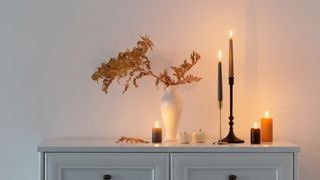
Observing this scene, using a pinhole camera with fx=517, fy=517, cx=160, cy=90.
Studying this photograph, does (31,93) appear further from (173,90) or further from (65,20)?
(173,90)

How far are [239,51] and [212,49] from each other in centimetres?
12

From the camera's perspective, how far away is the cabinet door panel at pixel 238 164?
189 centimetres

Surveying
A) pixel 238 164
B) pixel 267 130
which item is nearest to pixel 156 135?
pixel 238 164

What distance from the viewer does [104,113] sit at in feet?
7.34

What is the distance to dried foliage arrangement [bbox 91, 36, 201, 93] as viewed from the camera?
2117 mm

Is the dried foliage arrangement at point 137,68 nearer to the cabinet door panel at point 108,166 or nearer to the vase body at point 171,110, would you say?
the vase body at point 171,110

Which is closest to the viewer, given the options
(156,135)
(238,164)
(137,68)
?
(238,164)

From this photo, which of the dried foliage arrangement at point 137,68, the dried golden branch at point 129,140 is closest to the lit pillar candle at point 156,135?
the dried golden branch at point 129,140

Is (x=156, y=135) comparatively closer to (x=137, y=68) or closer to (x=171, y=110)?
(x=171, y=110)

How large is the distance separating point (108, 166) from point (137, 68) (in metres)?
0.45

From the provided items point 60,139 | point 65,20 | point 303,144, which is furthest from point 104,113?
point 303,144

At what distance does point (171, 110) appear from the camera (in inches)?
82.2

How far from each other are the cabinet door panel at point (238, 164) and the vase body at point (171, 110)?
216 millimetres

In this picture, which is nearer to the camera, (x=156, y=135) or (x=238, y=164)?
(x=238, y=164)
